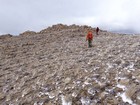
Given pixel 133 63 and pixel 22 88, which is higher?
pixel 133 63

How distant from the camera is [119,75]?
1795 centimetres

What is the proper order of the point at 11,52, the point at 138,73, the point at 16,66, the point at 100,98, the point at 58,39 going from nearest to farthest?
the point at 100,98 → the point at 138,73 → the point at 16,66 → the point at 11,52 → the point at 58,39

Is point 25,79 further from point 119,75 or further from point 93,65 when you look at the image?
point 119,75

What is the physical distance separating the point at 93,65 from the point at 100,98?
4876 millimetres

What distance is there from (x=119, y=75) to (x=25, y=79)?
694 cm

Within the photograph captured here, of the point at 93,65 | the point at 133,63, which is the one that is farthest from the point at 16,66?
the point at 133,63

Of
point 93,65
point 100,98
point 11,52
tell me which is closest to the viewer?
point 100,98

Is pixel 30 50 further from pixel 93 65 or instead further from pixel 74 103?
pixel 74 103

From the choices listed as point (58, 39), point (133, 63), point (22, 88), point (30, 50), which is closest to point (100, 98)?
point (133, 63)

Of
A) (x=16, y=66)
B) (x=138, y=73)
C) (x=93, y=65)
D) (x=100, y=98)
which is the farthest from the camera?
(x=16, y=66)

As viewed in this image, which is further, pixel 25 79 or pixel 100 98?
pixel 25 79

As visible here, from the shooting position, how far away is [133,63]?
19312mm

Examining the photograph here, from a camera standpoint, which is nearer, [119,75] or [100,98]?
[100,98]

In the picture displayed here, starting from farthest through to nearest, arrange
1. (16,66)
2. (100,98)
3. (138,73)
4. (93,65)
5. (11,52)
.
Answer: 1. (11,52)
2. (16,66)
3. (93,65)
4. (138,73)
5. (100,98)
